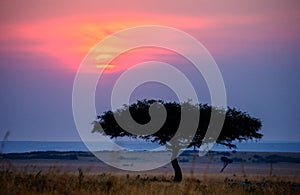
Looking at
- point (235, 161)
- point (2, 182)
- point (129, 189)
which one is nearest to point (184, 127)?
point (129, 189)

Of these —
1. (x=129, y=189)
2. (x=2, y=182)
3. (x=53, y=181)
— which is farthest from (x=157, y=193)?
(x=2, y=182)

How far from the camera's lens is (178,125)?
51312 mm

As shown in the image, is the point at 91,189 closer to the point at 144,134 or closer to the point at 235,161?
the point at 144,134

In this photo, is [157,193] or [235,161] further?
[235,161]

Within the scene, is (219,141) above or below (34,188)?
above

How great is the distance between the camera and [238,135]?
171ft

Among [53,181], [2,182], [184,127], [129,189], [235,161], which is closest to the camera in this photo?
[2,182]

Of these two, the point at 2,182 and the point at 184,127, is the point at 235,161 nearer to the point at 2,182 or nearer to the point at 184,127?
the point at 184,127

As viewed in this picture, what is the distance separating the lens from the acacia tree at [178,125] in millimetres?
51531

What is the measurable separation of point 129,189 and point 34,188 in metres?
3.67

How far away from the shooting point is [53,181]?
18844 mm

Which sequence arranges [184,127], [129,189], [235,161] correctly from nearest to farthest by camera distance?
1. [129,189]
2. [184,127]
3. [235,161]

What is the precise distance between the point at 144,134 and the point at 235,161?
288 ft

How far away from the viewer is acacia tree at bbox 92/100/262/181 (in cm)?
5153
